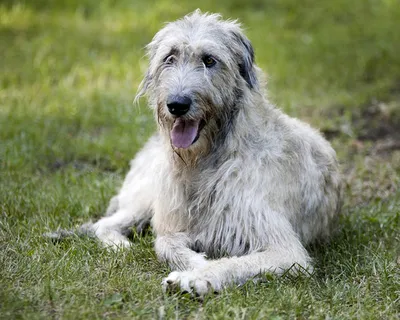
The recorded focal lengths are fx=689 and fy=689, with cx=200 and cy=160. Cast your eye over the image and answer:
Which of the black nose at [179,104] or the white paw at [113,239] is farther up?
the black nose at [179,104]

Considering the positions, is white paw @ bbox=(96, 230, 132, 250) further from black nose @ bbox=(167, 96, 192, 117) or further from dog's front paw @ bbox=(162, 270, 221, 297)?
black nose @ bbox=(167, 96, 192, 117)

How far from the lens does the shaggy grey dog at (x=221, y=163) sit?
502 cm

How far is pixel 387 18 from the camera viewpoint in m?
13.0

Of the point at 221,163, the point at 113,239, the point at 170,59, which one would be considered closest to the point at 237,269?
the point at 221,163

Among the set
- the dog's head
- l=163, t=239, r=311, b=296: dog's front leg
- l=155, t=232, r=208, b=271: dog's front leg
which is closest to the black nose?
the dog's head

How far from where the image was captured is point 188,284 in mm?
4445

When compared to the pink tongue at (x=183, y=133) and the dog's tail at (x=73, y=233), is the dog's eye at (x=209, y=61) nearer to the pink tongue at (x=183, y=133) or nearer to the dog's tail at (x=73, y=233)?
the pink tongue at (x=183, y=133)

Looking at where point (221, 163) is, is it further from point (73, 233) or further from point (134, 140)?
point (134, 140)

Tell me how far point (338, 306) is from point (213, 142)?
5.14ft

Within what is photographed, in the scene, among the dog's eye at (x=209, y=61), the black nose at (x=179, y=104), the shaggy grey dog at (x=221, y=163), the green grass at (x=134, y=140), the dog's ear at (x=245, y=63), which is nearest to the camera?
the green grass at (x=134, y=140)

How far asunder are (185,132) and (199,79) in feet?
1.36

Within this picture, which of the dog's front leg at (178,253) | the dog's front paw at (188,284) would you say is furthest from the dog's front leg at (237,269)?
the dog's front leg at (178,253)

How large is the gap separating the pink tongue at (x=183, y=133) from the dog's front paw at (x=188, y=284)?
105 cm

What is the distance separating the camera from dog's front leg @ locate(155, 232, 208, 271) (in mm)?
4980
